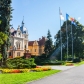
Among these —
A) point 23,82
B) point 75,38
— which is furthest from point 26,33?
point 23,82

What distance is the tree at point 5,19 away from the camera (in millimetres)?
30770

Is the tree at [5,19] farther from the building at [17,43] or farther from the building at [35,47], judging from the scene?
the building at [35,47]

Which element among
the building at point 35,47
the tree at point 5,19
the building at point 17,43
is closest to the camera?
the tree at point 5,19

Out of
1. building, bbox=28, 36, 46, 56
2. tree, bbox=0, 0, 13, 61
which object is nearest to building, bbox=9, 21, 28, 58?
building, bbox=28, 36, 46, 56

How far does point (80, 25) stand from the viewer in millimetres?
62094

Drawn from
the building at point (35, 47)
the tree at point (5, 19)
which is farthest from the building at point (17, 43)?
the tree at point (5, 19)

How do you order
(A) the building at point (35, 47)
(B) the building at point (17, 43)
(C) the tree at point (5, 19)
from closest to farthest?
(C) the tree at point (5, 19) < (B) the building at point (17, 43) < (A) the building at point (35, 47)

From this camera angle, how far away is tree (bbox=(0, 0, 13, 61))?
30770mm

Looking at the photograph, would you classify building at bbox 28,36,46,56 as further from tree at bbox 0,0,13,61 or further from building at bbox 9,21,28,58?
tree at bbox 0,0,13,61

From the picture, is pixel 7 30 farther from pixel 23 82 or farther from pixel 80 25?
pixel 80 25

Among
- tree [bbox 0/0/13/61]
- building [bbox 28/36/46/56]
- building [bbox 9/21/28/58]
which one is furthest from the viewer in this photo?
building [bbox 28/36/46/56]

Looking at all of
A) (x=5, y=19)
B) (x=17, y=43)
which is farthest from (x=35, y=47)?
(x=5, y=19)

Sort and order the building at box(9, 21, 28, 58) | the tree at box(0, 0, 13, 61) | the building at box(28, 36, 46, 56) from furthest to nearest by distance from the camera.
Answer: the building at box(28, 36, 46, 56) → the building at box(9, 21, 28, 58) → the tree at box(0, 0, 13, 61)

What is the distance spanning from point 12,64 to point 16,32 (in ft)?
138
